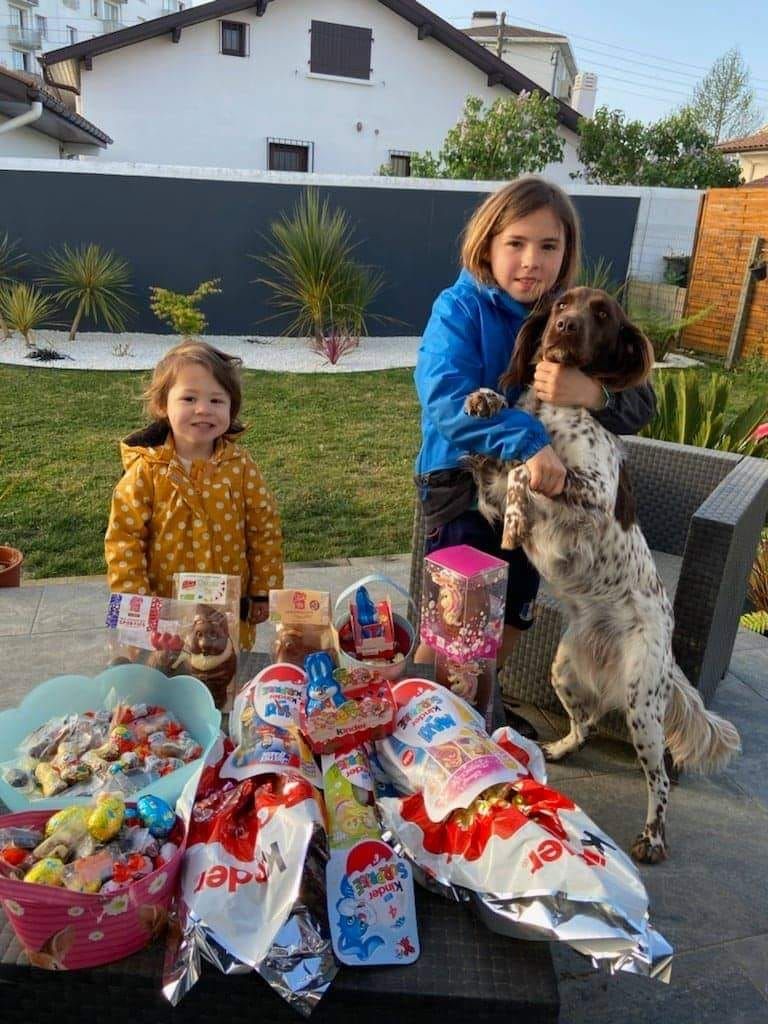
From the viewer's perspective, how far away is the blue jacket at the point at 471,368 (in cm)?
225

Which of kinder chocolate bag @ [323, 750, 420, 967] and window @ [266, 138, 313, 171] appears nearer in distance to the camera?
kinder chocolate bag @ [323, 750, 420, 967]

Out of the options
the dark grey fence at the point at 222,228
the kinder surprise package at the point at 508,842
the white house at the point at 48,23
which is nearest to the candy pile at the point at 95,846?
the kinder surprise package at the point at 508,842

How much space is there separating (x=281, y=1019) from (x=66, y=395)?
26.0 ft

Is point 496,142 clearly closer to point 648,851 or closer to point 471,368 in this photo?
point 471,368

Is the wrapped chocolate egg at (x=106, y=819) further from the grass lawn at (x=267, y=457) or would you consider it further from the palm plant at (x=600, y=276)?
the palm plant at (x=600, y=276)

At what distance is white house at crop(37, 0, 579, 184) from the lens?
20.0m

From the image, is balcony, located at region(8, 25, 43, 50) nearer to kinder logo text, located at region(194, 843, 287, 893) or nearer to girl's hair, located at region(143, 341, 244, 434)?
girl's hair, located at region(143, 341, 244, 434)

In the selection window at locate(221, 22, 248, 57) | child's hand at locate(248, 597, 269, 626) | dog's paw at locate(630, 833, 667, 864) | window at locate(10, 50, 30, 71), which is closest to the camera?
dog's paw at locate(630, 833, 667, 864)

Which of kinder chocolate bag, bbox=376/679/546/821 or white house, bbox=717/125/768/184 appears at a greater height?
white house, bbox=717/125/768/184

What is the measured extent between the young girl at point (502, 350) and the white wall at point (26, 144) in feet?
58.8

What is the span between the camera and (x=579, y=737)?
2.99 metres

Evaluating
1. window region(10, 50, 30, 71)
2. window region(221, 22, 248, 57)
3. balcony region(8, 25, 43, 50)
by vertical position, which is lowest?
Result: window region(221, 22, 248, 57)

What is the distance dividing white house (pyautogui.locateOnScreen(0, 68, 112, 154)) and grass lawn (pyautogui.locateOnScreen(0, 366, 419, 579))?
798cm

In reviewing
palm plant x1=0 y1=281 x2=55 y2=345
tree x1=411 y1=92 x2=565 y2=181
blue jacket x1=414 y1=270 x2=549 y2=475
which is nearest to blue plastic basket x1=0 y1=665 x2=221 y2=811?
blue jacket x1=414 y1=270 x2=549 y2=475
